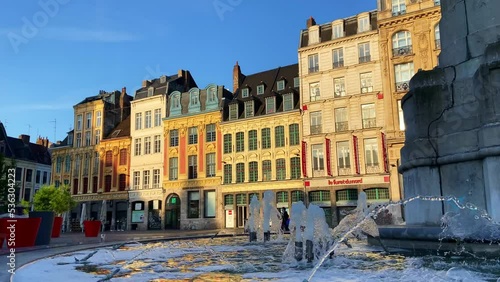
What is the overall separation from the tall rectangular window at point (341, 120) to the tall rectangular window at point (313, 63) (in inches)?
198

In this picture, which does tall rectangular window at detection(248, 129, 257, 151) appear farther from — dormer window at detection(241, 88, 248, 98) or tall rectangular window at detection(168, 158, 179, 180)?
tall rectangular window at detection(168, 158, 179, 180)

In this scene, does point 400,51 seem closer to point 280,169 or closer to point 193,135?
point 280,169

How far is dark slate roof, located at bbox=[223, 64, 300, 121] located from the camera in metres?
43.1

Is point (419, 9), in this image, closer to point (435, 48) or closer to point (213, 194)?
point (435, 48)

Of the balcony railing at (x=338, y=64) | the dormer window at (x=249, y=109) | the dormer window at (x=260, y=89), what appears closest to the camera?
the balcony railing at (x=338, y=64)

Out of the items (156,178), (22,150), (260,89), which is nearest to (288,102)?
(260,89)

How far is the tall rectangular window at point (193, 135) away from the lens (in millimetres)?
46812

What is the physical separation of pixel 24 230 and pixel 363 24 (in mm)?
34407

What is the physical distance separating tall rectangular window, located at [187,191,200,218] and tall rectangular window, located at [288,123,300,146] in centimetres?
1242

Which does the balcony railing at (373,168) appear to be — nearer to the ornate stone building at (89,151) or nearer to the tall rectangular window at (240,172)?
the tall rectangular window at (240,172)

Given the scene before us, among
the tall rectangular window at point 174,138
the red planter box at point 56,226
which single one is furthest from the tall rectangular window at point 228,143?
the red planter box at point 56,226

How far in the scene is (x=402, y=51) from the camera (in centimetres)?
3569

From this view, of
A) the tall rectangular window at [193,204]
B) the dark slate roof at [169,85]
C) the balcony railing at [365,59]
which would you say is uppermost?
the dark slate roof at [169,85]

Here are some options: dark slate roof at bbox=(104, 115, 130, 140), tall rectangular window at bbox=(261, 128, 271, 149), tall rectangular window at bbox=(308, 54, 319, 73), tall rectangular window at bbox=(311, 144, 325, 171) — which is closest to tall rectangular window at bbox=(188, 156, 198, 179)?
tall rectangular window at bbox=(261, 128, 271, 149)
